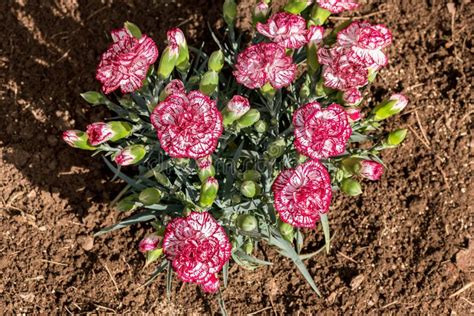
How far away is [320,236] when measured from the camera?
2666 mm

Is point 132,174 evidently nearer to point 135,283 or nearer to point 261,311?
point 135,283

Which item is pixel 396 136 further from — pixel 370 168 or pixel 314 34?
pixel 314 34

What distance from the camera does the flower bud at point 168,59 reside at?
6.81ft

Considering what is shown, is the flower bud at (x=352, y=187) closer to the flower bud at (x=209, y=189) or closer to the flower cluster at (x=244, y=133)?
the flower cluster at (x=244, y=133)

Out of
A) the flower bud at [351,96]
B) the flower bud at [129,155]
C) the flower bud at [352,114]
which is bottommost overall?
the flower bud at [352,114]

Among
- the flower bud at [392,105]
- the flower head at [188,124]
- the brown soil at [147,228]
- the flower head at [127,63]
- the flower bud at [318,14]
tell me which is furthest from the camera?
the brown soil at [147,228]

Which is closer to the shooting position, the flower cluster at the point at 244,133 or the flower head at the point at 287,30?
the flower cluster at the point at 244,133

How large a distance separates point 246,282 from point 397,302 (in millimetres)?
666

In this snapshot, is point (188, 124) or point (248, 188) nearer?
point (188, 124)

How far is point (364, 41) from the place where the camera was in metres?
2.02

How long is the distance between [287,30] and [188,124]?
519mm

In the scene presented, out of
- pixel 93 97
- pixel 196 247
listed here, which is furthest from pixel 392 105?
pixel 93 97

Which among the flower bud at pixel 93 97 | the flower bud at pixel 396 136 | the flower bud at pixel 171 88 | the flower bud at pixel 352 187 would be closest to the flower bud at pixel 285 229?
the flower bud at pixel 352 187

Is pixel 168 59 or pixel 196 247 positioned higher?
pixel 168 59
